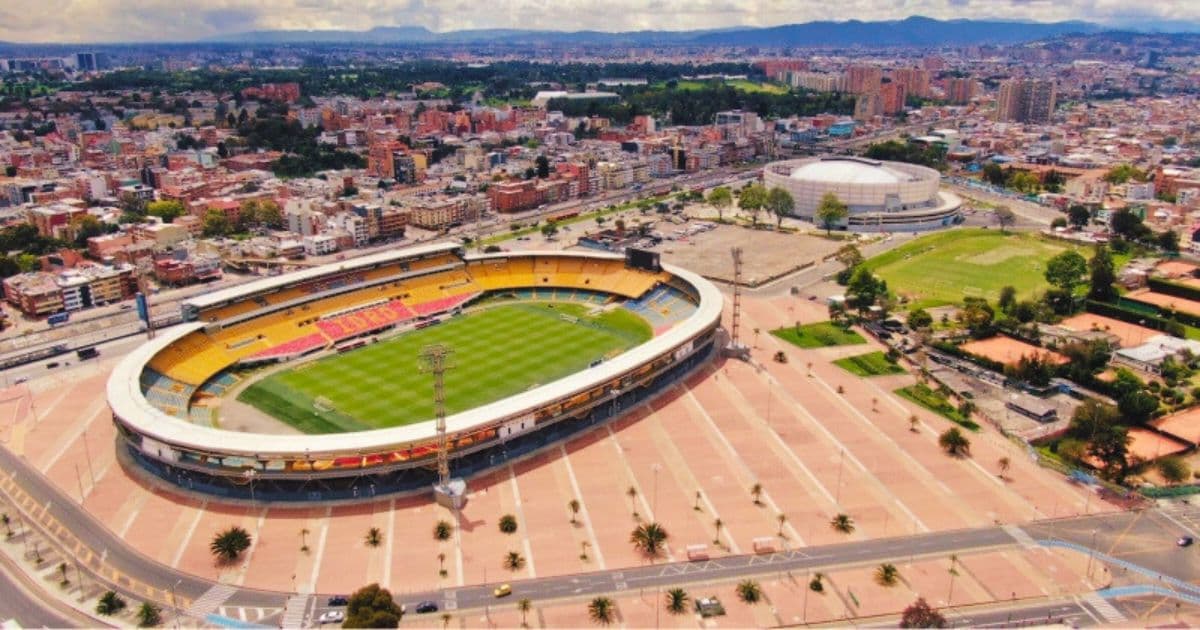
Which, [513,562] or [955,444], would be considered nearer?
[513,562]

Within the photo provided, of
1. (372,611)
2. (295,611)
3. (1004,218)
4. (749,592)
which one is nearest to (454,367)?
(295,611)

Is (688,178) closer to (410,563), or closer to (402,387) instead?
(402,387)

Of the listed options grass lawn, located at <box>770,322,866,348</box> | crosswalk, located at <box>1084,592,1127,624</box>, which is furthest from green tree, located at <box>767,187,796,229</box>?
crosswalk, located at <box>1084,592,1127,624</box>

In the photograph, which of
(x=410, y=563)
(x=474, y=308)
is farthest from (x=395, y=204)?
(x=410, y=563)

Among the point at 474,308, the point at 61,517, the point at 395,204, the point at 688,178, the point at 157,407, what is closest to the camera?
the point at 61,517

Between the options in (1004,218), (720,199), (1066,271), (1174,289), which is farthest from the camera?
(720,199)

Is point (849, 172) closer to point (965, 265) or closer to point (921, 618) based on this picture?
point (965, 265)

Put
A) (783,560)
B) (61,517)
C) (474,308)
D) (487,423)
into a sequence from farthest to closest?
(474,308) < (487,423) < (61,517) < (783,560)
